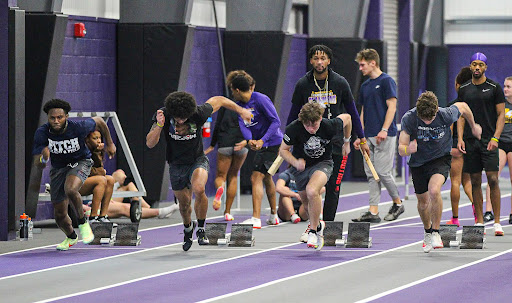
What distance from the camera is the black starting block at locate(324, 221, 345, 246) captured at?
14.5m

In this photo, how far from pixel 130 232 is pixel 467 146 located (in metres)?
4.58

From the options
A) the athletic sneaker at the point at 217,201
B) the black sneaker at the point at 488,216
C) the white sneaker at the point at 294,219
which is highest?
the athletic sneaker at the point at 217,201

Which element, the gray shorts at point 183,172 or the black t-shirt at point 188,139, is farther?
the gray shorts at point 183,172

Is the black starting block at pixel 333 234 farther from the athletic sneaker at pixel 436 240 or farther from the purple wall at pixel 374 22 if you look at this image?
the purple wall at pixel 374 22

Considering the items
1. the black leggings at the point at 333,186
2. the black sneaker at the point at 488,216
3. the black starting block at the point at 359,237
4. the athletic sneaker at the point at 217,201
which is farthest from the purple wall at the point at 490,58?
the black starting block at the point at 359,237

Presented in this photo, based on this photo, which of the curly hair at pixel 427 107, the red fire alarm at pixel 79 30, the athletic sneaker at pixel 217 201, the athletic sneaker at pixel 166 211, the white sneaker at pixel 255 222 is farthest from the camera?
the red fire alarm at pixel 79 30

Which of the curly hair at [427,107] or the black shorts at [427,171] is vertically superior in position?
the curly hair at [427,107]

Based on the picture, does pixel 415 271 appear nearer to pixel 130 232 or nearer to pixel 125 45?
pixel 130 232

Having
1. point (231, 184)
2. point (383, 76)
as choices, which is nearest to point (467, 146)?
point (383, 76)

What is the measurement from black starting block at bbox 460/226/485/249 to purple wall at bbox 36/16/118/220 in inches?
261

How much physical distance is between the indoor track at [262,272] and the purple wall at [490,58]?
17580 millimetres

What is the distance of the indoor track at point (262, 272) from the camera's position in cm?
1105

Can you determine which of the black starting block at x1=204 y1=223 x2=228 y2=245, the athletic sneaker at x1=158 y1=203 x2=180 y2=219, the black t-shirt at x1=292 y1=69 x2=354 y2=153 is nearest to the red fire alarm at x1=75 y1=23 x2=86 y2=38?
the athletic sneaker at x1=158 y1=203 x2=180 y2=219

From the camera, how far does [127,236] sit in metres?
14.8
